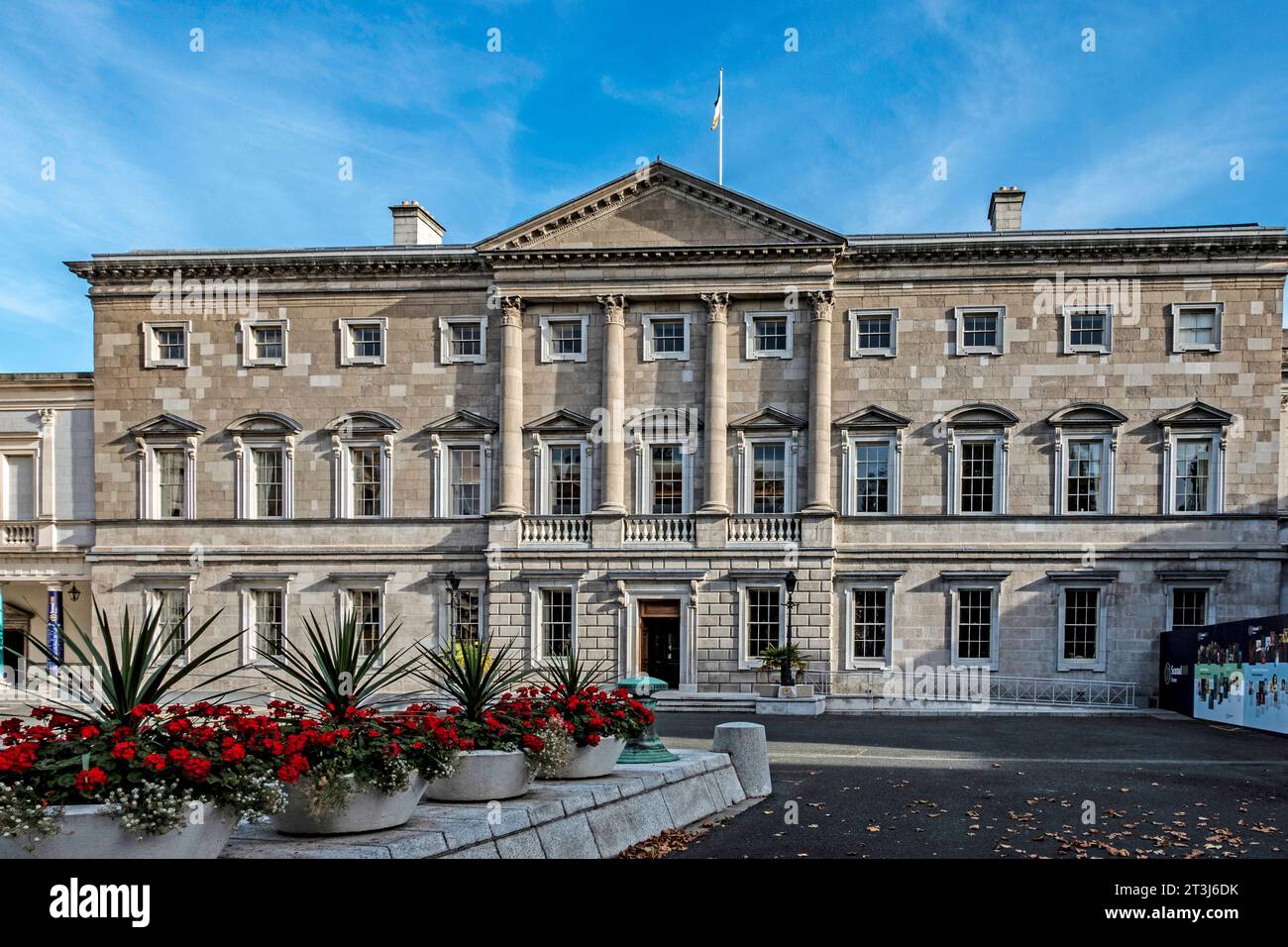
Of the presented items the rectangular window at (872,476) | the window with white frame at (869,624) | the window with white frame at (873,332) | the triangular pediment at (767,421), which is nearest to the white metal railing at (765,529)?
the rectangular window at (872,476)

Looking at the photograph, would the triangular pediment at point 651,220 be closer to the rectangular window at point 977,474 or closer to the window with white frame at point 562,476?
the window with white frame at point 562,476

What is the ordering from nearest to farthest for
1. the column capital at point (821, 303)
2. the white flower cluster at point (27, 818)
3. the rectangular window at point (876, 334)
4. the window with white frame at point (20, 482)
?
the white flower cluster at point (27, 818)
the column capital at point (821, 303)
the rectangular window at point (876, 334)
the window with white frame at point (20, 482)

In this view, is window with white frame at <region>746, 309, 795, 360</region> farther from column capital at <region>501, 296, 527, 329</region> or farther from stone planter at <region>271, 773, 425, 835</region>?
stone planter at <region>271, 773, 425, 835</region>

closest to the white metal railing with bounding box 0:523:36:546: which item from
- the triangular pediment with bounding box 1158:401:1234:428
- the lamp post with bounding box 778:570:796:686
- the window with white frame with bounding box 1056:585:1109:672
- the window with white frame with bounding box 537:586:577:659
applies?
the window with white frame with bounding box 537:586:577:659

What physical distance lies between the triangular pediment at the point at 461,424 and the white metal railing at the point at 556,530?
129 inches

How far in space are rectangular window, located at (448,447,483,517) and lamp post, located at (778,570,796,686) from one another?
10.1 metres

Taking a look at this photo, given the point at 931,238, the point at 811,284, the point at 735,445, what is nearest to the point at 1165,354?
the point at 931,238

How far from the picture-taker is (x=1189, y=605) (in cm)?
3344

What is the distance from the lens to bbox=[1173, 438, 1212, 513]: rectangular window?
110 feet

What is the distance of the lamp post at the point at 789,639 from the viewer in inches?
1254

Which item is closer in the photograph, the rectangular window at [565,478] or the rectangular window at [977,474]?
the rectangular window at [977,474]

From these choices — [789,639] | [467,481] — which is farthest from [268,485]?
[789,639]

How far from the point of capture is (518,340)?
3509 cm

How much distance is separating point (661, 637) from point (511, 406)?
857 centimetres
